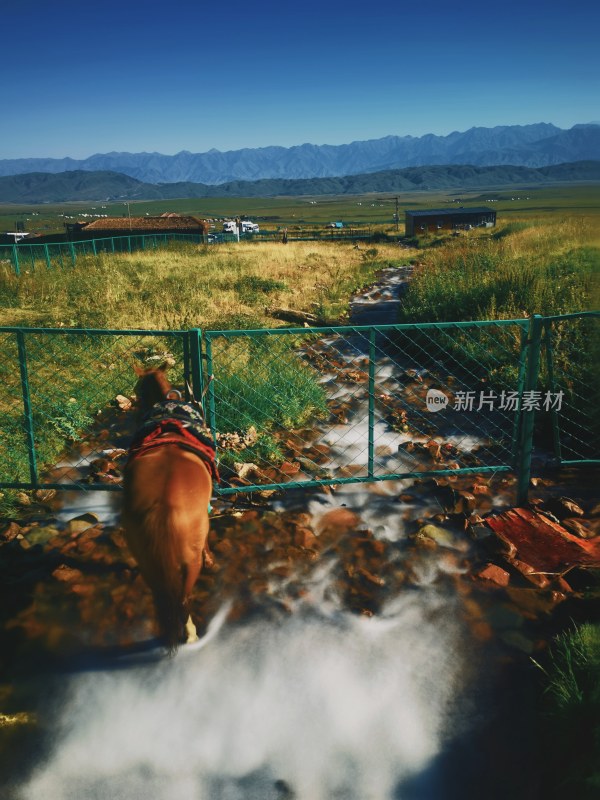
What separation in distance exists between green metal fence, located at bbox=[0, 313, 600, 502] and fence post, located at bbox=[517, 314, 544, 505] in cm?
1

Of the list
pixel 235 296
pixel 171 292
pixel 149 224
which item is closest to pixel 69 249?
pixel 171 292

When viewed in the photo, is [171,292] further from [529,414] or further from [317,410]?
[529,414]

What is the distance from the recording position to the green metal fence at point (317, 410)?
236 inches

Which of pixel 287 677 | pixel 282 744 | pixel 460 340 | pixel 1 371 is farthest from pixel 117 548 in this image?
pixel 460 340

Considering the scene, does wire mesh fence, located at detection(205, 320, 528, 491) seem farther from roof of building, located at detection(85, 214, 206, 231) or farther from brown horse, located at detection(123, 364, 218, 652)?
roof of building, located at detection(85, 214, 206, 231)

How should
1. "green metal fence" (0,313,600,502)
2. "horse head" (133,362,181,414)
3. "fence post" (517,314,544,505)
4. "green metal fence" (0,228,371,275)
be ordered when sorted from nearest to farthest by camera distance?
"horse head" (133,362,181,414), "fence post" (517,314,544,505), "green metal fence" (0,313,600,502), "green metal fence" (0,228,371,275)

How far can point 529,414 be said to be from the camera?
588 centimetres

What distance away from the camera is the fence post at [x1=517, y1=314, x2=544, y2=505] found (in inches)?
221

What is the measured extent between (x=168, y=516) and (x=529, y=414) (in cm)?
399

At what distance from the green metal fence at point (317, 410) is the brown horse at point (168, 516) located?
155 cm

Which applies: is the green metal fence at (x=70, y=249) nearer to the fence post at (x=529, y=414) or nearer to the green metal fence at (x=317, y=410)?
the green metal fence at (x=317, y=410)

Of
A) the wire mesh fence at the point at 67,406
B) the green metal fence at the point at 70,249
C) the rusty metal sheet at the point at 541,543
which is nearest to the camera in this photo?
the rusty metal sheet at the point at 541,543

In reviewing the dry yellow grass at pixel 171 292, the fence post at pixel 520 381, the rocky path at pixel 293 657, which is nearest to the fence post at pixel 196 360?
the rocky path at pixel 293 657

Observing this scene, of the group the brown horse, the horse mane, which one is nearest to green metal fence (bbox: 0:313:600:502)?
the horse mane
